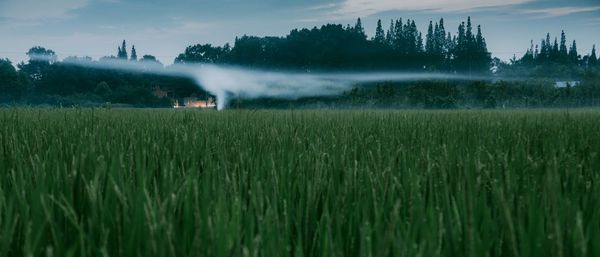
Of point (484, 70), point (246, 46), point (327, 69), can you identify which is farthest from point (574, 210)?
point (484, 70)

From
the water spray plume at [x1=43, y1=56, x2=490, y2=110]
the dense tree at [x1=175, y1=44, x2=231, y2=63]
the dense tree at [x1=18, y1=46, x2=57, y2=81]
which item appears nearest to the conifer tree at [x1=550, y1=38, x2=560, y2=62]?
the water spray plume at [x1=43, y1=56, x2=490, y2=110]

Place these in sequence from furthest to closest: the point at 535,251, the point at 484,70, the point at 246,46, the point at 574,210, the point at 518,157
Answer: the point at 484,70, the point at 246,46, the point at 518,157, the point at 574,210, the point at 535,251

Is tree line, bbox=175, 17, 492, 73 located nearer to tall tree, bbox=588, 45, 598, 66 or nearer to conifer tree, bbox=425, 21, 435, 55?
conifer tree, bbox=425, 21, 435, 55

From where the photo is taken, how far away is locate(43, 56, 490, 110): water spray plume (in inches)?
2596

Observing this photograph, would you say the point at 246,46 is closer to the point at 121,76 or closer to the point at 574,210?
the point at 121,76

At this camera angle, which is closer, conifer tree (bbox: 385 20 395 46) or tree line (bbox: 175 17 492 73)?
tree line (bbox: 175 17 492 73)

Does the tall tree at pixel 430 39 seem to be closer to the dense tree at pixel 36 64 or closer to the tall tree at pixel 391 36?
the tall tree at pixel 391 36

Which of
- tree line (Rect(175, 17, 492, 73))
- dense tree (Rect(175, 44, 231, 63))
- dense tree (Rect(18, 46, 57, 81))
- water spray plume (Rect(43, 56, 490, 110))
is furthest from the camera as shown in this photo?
dense tree (Rect(18, 46, 57, 81))

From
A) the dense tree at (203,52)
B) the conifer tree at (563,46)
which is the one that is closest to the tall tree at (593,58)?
the conifer tree at (563,46)

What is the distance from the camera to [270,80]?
70.8 meters

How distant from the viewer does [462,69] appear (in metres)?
91.4

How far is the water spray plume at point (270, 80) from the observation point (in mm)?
65938

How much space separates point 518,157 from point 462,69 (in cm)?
9316

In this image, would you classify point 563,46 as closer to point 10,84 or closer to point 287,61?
point 287,61
